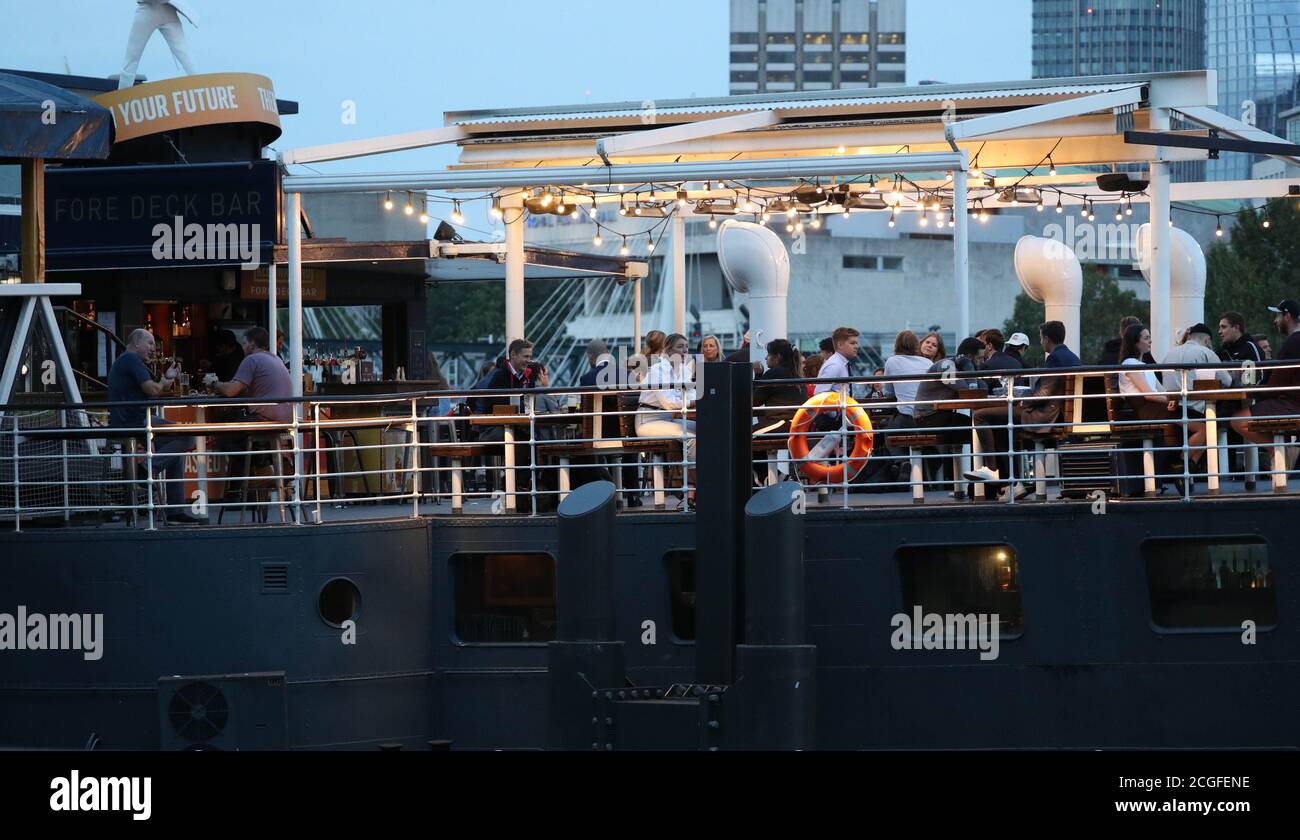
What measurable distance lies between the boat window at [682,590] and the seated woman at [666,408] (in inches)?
20.7

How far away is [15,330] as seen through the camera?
15.1m

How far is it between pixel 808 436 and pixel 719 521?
169 centimetres

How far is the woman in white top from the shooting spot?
14.4 meters

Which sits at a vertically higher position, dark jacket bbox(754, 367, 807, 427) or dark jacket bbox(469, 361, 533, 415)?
dark jacket bbox(469, 361, 533, 415)

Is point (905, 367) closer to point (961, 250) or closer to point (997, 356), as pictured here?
point (997, 356)

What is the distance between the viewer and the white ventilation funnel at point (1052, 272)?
832 inches

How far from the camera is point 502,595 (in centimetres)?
1393

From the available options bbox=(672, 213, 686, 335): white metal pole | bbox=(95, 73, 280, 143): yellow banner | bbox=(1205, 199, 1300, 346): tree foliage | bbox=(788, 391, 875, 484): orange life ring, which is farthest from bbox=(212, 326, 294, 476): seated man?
bbox=(1205, 199, 1300, 346): tree foliage

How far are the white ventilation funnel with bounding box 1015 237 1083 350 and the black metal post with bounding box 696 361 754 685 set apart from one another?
31.5 feet

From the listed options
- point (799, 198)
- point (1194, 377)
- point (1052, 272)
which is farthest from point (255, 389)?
point (1052, 272)

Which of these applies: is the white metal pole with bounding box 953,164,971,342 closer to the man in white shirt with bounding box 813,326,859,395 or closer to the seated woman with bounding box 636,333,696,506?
the man in white shirt with bounding box 813,326,859,395

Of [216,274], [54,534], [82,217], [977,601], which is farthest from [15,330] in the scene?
[977,601]

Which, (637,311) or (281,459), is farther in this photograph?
(637,311)

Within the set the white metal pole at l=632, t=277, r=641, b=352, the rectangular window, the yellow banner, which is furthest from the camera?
the rectangular window
